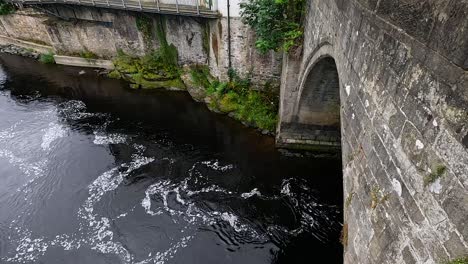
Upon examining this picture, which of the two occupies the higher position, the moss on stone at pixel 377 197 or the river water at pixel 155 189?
the moss on stone at pixel 377 197

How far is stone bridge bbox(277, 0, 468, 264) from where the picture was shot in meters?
2.53

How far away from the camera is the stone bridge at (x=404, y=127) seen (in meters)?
2.53

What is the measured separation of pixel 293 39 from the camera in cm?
951

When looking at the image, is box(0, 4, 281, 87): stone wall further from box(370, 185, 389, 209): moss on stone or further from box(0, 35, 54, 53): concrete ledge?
box(370, 185, 389, 209): moss on stone

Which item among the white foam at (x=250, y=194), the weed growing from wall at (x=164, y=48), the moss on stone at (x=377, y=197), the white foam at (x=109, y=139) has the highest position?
the moss on stone at (x=377, y=197)

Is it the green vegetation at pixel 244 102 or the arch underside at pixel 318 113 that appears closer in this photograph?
the arch underside at pixel 318 113

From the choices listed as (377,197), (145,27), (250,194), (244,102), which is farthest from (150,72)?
(377,197)

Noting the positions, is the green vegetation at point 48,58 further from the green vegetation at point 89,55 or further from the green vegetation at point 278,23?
the green vegetation at point 278,23

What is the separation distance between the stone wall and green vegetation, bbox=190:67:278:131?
442 millimetres

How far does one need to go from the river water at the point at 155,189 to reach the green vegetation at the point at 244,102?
507 mm

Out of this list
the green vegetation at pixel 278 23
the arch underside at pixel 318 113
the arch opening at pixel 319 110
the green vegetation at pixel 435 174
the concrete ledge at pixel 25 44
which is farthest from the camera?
the concrete ledge at pixel 25 44

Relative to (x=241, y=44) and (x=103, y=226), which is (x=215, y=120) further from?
(x=103, y=226)

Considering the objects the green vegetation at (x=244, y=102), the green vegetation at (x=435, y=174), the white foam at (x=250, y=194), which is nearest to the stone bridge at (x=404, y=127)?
the green vegetation at (x=435, y=174)

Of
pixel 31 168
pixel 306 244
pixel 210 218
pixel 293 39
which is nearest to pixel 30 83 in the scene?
pixel 31 168
